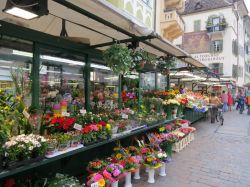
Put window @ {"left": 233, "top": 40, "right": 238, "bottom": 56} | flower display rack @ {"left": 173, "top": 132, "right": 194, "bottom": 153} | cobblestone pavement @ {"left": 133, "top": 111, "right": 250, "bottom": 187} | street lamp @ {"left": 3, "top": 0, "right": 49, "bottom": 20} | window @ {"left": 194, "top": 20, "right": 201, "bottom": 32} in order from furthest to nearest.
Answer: window @ {"left": 194, "top": 20, "right": 201, "bottom": 32}, window @ {"left": 233, "top": 40, "right": 238, "bottom": 56}, flower display rack @ {"left": 173, "top": 132, "right": 194, "bottom": 153}, cobblestone pavement @ {"left": 133, "top": 111, "right": 250, "bottom": 187}, street lamp @ {"left": 3, "top": 0, "right": 49, "bottom": 20}

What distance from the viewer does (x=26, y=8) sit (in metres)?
2.53

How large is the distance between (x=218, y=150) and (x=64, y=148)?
5287mm

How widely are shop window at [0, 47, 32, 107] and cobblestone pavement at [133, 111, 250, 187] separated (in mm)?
2692

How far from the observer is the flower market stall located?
9.15 feet

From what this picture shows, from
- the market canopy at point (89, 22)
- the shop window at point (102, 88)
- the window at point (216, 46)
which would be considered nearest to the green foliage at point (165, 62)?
the market canopy at point (89, 22)

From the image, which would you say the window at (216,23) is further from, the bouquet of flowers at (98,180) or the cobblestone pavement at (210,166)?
the bouquet of flowers at (98,180)

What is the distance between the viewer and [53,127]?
3.43m

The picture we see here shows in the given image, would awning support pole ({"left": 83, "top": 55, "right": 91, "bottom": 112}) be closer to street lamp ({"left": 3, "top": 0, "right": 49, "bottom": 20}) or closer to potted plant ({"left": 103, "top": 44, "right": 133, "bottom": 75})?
potted plant ({"left": 103, "top": 44, "right": 133, "bottom": 75})

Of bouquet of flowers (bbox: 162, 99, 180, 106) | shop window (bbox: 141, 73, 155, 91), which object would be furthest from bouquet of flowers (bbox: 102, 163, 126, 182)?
shop window (bbox: 141, 73, 155, 91)

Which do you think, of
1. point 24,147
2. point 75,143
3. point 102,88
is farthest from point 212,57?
point 24,147

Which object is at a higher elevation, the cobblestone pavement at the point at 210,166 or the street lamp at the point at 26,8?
the street lamp at the point at 26,8

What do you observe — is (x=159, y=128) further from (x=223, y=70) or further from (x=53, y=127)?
(x=223, y=70)

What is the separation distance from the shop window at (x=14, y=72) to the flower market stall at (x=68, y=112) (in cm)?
1

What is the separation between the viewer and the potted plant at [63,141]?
10.0 feet
